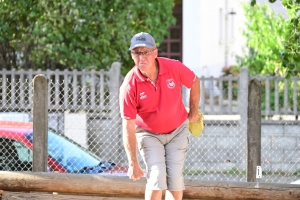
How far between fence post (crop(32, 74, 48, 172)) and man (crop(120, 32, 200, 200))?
1.66 meters

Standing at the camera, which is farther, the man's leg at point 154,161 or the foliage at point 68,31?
the foliage at point 68,31

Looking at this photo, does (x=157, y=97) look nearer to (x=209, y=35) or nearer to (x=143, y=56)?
(x=143, y=56)

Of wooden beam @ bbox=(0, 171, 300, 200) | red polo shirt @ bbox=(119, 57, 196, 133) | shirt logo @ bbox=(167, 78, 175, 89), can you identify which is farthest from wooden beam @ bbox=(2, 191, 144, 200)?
shirt logo @ bbox=(167, 78, 175, 89)

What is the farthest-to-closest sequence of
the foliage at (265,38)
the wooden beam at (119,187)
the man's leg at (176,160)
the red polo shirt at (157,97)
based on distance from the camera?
the foliage at (265,38) < the wooden beam at (119,187) < the man's leg at (176,160) < the red polo shirt at (157,97)

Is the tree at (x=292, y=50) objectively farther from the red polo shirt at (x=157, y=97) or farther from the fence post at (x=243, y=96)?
the fence post at (x=243, y=96)

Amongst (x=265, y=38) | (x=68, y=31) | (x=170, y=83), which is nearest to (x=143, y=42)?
(x=170, y=83)

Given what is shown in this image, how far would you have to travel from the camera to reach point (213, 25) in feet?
78.4

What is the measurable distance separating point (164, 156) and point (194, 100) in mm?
574

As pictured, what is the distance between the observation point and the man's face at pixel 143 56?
7.00 m

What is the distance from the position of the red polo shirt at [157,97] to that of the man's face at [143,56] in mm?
114

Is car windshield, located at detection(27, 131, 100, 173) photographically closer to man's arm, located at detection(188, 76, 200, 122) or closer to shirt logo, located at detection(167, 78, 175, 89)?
man's arm, located at detection(188, 76, 200, 122)

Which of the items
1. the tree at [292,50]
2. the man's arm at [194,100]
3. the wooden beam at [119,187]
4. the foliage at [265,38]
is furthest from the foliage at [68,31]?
the man's arm at [194,100]

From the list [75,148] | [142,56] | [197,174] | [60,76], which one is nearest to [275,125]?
[197,174]

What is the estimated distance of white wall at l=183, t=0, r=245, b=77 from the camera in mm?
22406
